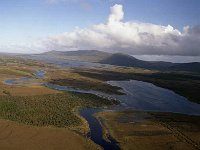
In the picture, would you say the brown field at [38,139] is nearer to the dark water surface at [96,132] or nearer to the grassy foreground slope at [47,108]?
the dark water surface at [96,132]

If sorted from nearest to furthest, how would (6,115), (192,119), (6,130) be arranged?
(6,130) → (6,115) → (192,119)

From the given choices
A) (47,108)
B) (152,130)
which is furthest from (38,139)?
(152,130)

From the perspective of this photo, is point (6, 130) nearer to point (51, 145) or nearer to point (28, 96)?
point (51, 145)

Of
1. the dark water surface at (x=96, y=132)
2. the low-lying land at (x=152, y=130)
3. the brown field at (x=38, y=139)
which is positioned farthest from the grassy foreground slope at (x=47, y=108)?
the low-lying land at (x=152, y=130)

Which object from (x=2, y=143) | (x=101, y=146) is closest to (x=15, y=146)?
(x=2, y=143)

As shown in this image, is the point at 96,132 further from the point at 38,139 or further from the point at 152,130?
the point at 152,130

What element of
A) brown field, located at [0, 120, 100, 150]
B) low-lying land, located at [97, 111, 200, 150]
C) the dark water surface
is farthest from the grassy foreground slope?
low-lying land, located at [97, 111, 200, 150]
